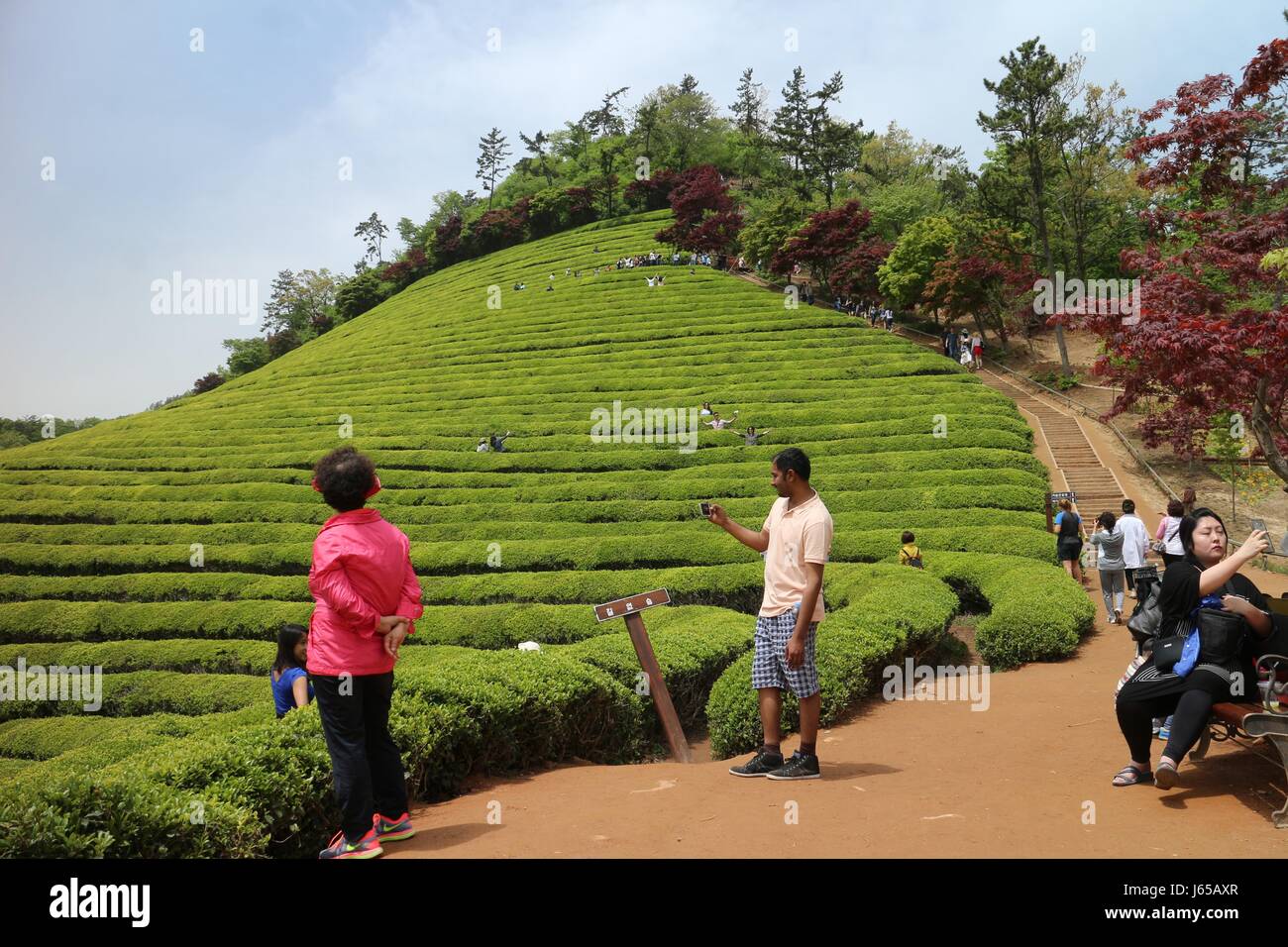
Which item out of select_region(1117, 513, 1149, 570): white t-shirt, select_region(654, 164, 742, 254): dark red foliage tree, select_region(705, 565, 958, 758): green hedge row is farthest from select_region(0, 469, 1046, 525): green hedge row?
select_region(654, 164, 742, 254): dark red foliage tree

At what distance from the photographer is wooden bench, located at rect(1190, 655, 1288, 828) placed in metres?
4.03

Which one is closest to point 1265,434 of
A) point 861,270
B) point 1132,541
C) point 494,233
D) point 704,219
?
point 1132,541

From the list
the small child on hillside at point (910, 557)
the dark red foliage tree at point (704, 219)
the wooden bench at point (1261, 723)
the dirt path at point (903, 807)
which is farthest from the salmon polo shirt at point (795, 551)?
the dark red foliage tree at point (704, 219)

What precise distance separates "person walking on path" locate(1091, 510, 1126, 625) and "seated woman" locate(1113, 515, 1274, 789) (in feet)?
23.3

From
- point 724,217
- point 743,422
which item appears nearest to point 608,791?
point 743,422

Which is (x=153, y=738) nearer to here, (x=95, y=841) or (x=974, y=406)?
(x=95, y=841)

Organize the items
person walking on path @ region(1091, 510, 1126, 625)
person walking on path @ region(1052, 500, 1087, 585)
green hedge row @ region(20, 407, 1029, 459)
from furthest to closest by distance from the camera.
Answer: green hedge row @ region(20, 407, 1029, 459) < person walking on path @ region(1052, 500, 1087, 585) < person walking on path @ region(1091, 510, 1126, 625)

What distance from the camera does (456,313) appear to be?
46.4m

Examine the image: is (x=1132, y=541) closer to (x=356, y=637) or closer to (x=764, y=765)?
(x=764, y=765)

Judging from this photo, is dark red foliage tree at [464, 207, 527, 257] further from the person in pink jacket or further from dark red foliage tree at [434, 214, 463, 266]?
the person in pink jacket

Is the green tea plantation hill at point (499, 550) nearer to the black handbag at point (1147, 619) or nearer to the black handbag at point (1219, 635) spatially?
the black handbag at point (1147, 619)

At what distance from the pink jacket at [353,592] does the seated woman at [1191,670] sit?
3.54 m

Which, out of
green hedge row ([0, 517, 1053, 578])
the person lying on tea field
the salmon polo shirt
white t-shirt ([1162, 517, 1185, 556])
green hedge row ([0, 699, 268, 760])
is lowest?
green hedge row ([0, 699, 268, 760])

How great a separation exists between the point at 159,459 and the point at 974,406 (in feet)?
77.2
